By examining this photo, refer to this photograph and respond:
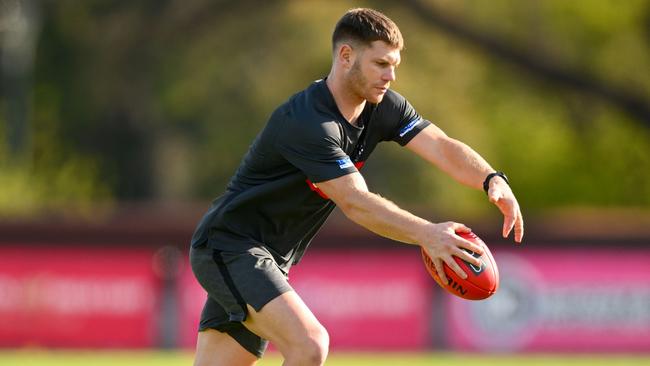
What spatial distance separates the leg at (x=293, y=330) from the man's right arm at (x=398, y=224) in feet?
1.85

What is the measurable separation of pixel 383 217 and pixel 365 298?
11.1m

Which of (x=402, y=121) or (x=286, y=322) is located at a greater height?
(x=402, y=121)

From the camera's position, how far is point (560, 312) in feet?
57.2

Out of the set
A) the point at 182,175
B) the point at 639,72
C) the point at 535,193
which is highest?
the point at 639,72

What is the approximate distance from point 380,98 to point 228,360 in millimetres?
1647

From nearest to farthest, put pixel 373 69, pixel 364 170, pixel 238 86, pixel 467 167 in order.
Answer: pixel 373 69
pixel 467 167
pixel 364 170
pixel 238 86

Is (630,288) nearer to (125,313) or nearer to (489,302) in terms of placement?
(489,302)

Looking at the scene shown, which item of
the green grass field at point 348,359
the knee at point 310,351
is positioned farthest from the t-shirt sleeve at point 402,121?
the green grass field at point 348,359

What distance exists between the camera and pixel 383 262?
17.8 m

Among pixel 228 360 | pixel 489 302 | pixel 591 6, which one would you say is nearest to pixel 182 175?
pixel 591 6

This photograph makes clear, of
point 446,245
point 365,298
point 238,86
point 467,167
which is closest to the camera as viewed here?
point 446,245

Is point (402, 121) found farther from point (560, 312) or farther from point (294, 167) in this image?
point (560, 312)

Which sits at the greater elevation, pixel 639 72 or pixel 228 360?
pixel 639 72

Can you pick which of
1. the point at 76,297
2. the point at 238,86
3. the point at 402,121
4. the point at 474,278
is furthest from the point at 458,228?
the point at 238,86
